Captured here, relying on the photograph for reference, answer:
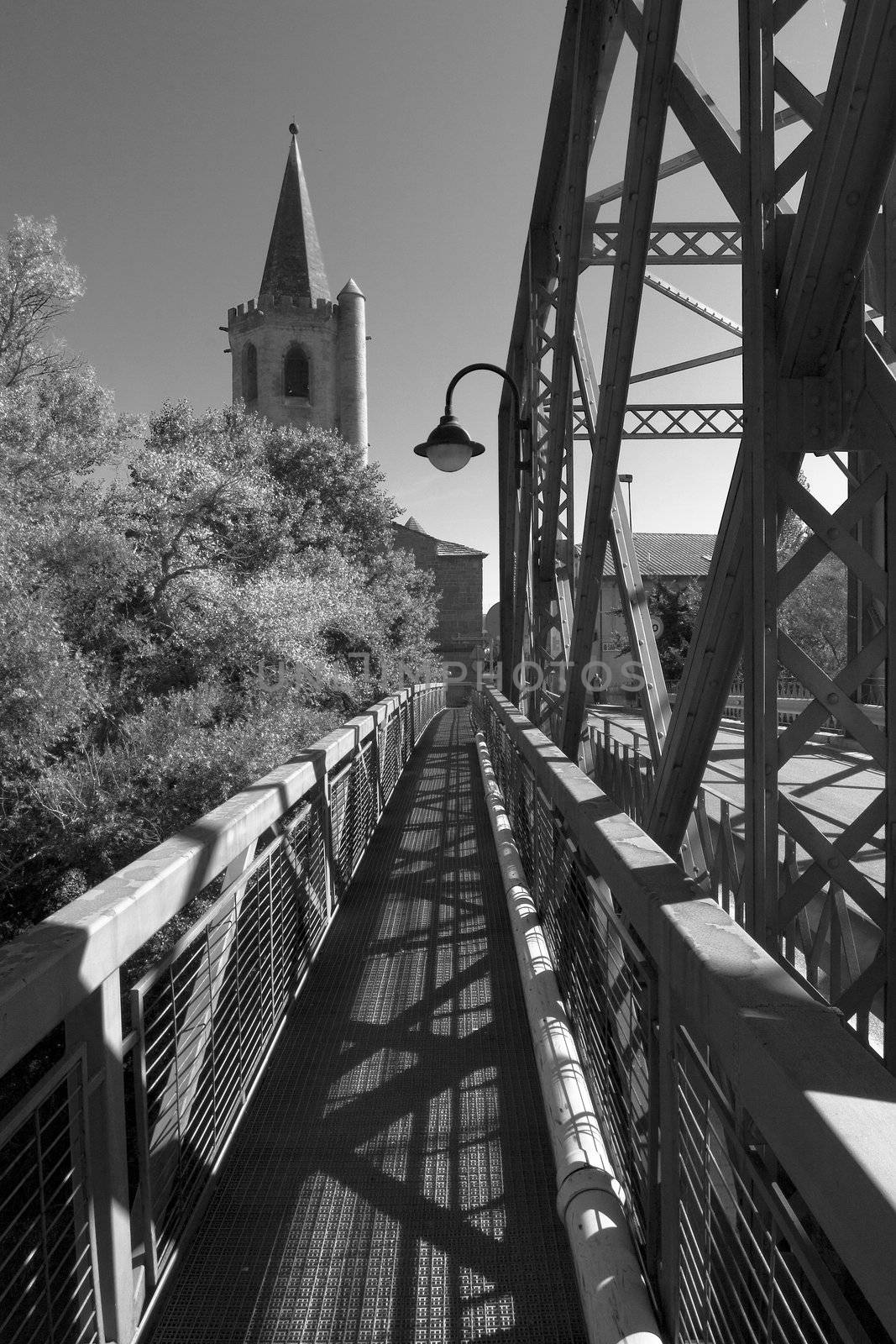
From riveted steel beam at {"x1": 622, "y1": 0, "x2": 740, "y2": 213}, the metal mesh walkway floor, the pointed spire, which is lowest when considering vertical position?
the metal mesh walkway floor

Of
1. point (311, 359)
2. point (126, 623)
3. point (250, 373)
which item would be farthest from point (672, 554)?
point (126, 623)

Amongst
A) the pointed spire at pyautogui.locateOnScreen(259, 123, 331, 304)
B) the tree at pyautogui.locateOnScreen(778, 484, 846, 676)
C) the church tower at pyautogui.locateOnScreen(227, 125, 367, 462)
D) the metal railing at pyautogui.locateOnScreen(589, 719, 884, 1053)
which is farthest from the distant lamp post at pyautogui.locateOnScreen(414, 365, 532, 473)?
the pointed spire at pyautogui.locateOnScreen(259, 123, 331, 304)

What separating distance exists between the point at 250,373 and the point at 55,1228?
5041 cm

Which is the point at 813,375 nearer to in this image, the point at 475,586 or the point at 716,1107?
the point at 716,1107

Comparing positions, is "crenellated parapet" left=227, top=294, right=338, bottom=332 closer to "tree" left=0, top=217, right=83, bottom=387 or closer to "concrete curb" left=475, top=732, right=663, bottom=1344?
"tree" left=0, top=217, right=83, bottom=387

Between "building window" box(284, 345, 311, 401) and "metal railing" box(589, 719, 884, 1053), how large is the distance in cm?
4550

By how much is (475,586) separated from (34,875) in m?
41.4

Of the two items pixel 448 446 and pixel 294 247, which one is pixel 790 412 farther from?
pixel 294 247

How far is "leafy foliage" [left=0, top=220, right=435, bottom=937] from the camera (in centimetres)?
1070

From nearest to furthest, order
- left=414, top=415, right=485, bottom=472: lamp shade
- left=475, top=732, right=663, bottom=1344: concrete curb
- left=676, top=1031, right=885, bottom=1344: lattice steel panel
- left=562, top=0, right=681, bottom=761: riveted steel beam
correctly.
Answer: left=676, top=1031, right=885, bottom=1344: lattice steel panel
left=475, top=732, right=663, bottom=1344: concrete curb
left=562, top=0, right=681, bottom=761: riveted steel beam
left=414, top=415, right=485, bottom=472: lamp shade

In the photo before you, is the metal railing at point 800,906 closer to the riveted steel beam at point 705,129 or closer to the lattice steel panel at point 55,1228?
the lattice steel panel at point 55,1228

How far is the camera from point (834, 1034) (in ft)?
3.84

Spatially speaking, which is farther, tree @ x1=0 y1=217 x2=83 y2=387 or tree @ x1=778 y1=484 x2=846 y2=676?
tree @ x1=778 y1=484 x2=846 y2=676

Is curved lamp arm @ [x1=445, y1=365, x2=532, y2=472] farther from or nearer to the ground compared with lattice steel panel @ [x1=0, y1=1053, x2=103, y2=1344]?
farther from the ground
